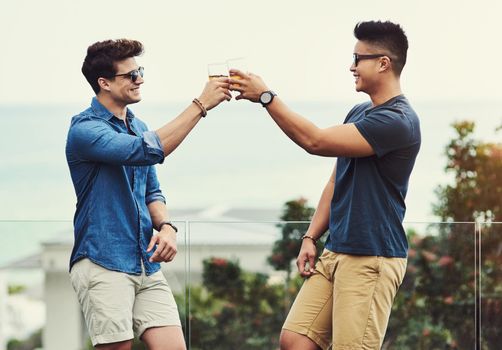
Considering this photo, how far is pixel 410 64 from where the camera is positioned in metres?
18.1

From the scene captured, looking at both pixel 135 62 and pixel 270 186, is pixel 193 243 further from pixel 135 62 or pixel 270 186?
pixel 270 186

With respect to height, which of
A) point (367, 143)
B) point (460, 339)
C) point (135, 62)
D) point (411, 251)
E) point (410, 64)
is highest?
point (410, 64)

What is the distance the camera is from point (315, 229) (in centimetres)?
381

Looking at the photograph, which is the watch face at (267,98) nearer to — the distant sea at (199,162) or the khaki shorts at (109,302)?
the khaki shorts at (109,302)

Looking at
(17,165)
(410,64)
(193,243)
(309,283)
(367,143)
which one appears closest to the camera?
(367,143)

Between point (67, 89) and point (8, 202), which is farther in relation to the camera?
point (8, 202)

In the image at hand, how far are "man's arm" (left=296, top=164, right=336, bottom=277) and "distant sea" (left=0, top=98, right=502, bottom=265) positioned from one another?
1641cm

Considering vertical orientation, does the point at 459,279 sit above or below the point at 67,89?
below

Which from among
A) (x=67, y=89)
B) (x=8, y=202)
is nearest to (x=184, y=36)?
(x=67, y=89)

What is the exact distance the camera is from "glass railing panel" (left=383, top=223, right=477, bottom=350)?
19.2ft

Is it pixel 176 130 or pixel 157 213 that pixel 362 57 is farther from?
pixel 157 213

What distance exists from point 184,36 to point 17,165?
5464 mm

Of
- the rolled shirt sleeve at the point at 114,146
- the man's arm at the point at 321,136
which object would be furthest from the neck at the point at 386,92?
the rolled shirt sleeve at the point at 114,146

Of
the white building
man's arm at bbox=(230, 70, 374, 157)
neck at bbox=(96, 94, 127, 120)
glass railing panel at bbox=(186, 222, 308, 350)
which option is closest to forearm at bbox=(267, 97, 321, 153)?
man's arm at bbox=(230, 70, 374, 157)
